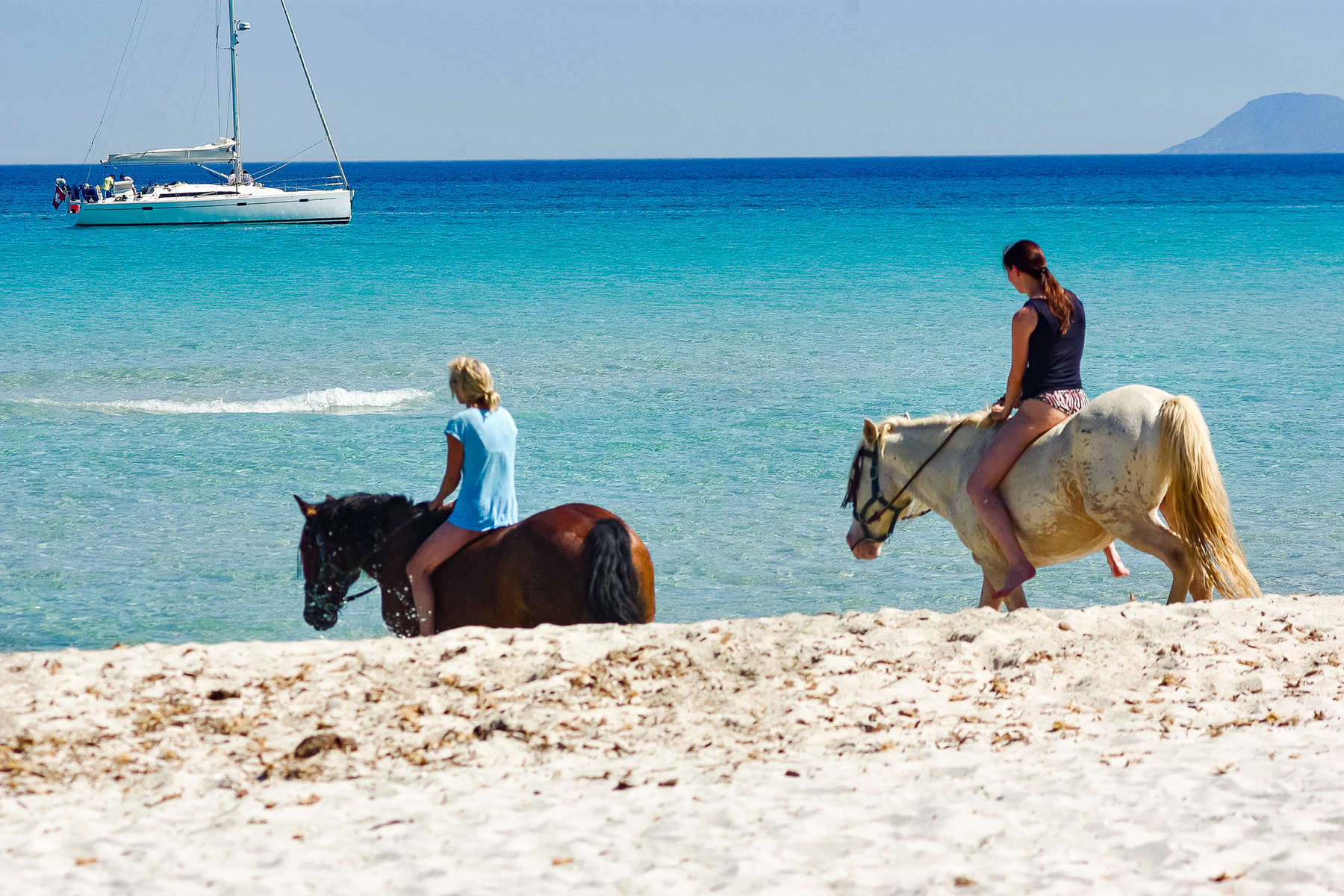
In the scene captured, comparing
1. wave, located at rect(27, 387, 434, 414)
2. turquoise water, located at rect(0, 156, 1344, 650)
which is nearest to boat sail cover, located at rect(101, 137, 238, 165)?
turquoise water, located at rect(0, 156, 1344, 650)

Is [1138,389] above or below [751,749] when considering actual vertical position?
above

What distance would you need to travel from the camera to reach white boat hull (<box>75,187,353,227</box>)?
180 feet

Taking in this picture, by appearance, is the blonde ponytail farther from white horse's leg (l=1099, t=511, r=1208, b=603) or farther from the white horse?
white horse's leg (l=1099, t=511, r=1208, b=603)

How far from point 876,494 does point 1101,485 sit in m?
1.34

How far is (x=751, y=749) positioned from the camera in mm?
4809

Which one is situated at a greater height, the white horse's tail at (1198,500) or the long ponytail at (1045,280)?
the long ponytail at (1045,280)

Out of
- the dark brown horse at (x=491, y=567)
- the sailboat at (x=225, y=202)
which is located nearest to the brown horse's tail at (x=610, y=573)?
the dark brown horse at (x=491, y=567)

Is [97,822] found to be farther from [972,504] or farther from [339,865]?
[972,504]

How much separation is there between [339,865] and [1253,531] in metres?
8.27

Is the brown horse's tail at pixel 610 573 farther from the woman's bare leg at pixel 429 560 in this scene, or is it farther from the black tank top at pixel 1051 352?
the black tank top at pixel 1051 352

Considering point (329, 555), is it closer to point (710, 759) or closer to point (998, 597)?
point (710, 759)

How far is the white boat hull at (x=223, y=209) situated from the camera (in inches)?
2165

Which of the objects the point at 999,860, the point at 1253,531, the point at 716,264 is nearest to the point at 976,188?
the point at 716,264

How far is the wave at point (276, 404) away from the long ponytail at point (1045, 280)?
10099 millimetres
